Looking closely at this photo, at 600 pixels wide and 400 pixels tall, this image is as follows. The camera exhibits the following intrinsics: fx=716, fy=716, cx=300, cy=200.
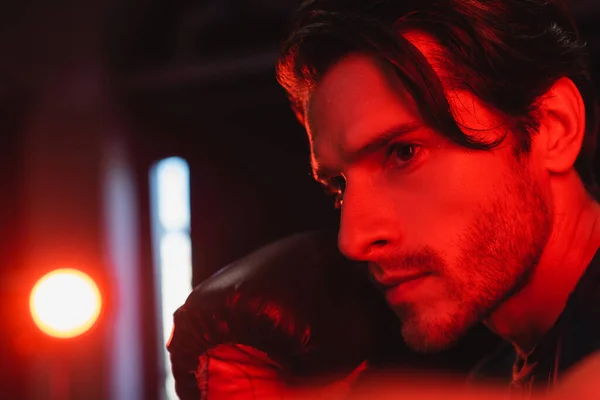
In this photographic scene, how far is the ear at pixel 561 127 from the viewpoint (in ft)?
3.38

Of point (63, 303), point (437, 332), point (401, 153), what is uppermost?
point (401, 153)

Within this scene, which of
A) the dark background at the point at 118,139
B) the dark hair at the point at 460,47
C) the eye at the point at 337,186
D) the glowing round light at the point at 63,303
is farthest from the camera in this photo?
the dark background at the point at 118,139

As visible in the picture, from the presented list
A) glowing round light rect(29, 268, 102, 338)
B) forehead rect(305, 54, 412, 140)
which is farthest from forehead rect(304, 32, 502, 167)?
glowing round light rect(29, 268, 102, 338)

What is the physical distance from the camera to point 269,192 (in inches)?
162

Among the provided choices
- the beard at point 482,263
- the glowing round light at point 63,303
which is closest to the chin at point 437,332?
the beard at point 482,263

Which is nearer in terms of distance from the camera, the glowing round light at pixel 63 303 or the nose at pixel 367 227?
the nose at pixel 367 227

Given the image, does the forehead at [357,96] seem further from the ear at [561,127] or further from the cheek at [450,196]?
the ear at [561,127]

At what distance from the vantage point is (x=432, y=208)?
3.23 feet

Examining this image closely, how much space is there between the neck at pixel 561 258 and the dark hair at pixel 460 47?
117 mm

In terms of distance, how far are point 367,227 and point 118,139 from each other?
9.89 ft

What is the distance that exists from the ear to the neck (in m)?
0.04

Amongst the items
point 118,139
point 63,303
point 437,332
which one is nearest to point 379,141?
point 437,332

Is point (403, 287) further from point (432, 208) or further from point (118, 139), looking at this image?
point (118, 139)

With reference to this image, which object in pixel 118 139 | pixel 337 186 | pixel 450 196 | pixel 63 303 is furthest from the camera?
pixel 118 139
